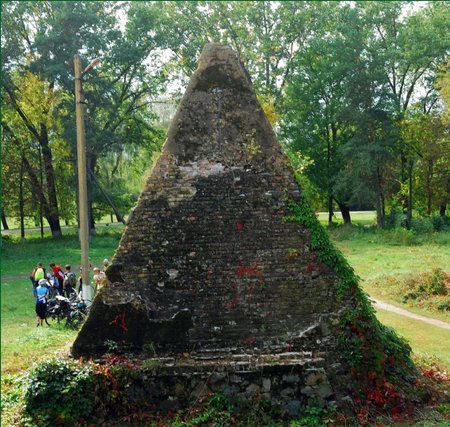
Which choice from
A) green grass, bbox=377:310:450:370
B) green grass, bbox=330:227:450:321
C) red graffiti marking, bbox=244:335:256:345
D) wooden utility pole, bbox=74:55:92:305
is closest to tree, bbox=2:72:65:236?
green grass, bbox=330:227:450:321

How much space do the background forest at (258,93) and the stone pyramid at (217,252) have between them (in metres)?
25.3

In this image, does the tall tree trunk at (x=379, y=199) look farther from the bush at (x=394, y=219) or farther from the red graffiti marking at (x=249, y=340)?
the red graffiti marking at (x=249, y=340)

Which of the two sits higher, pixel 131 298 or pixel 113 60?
pixel 113 60

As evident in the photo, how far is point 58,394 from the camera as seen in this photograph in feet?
27.6

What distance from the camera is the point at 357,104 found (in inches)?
1618

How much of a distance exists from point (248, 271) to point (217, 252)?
608 millimetres

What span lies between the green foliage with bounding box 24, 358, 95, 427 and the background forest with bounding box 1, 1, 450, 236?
27.4 metres

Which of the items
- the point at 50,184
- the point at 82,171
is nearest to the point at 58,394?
the point at 82,171

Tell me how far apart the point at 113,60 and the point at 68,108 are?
6063 mm

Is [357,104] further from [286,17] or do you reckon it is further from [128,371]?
[128,371]

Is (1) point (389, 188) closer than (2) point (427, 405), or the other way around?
(2) point (427, 405)

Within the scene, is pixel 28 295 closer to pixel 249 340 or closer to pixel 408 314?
pixel 408 314

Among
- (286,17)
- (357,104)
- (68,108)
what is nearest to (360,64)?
(357,104)

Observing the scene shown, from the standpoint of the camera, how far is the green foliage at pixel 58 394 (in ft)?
27.3
